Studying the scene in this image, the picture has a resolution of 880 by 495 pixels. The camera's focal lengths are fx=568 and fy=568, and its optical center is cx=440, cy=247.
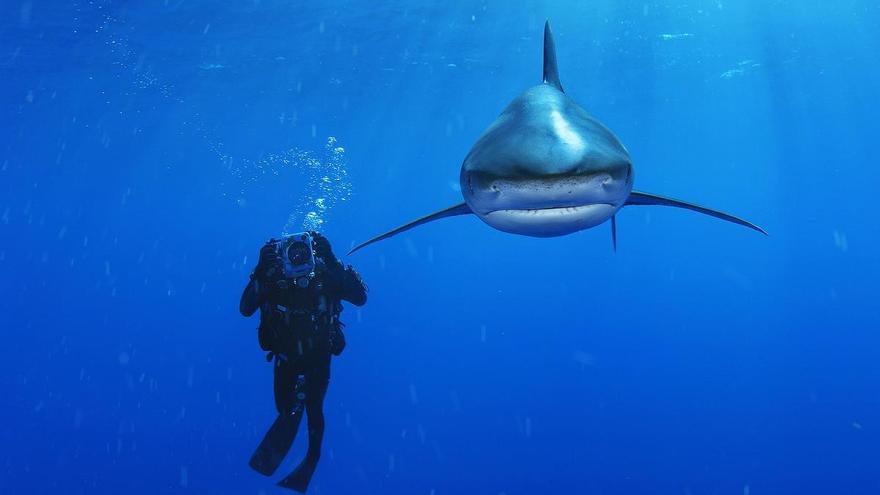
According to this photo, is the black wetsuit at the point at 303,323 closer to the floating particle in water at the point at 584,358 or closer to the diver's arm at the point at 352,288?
the diver's arm at the point at 352,288

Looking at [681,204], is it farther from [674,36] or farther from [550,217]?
[674,36]

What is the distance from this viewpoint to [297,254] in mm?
5691

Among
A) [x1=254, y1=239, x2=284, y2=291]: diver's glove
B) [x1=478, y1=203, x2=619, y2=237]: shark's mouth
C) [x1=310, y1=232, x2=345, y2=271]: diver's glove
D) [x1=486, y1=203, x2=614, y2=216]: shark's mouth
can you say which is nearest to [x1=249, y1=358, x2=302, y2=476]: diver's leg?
[x1=254, y1=239, x2=284, y2=291]: diver's glove

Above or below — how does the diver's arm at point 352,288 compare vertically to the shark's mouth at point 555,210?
below

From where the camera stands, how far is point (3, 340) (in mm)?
91375

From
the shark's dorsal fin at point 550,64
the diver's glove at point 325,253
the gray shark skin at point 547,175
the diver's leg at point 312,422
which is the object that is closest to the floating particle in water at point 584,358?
the diver's leg at point 312,422

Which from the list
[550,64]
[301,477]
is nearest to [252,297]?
[301,477]

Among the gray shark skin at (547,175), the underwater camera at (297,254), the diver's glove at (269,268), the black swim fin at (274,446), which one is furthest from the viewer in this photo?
the black swim fin at (274,446)

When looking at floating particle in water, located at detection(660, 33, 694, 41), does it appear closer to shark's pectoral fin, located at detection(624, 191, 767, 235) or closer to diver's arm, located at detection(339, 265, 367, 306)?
diver's arm, located at detection(339, 265, 367, 306)

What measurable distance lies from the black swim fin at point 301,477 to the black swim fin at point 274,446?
240mm

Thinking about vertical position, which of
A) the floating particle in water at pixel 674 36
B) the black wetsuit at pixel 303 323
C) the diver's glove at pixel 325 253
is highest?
the diver's glove at pixel 325 253

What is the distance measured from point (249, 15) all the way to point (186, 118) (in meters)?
14.1

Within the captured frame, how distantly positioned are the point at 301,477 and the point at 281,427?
63 cm

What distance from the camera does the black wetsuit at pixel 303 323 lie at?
5.98 metres
